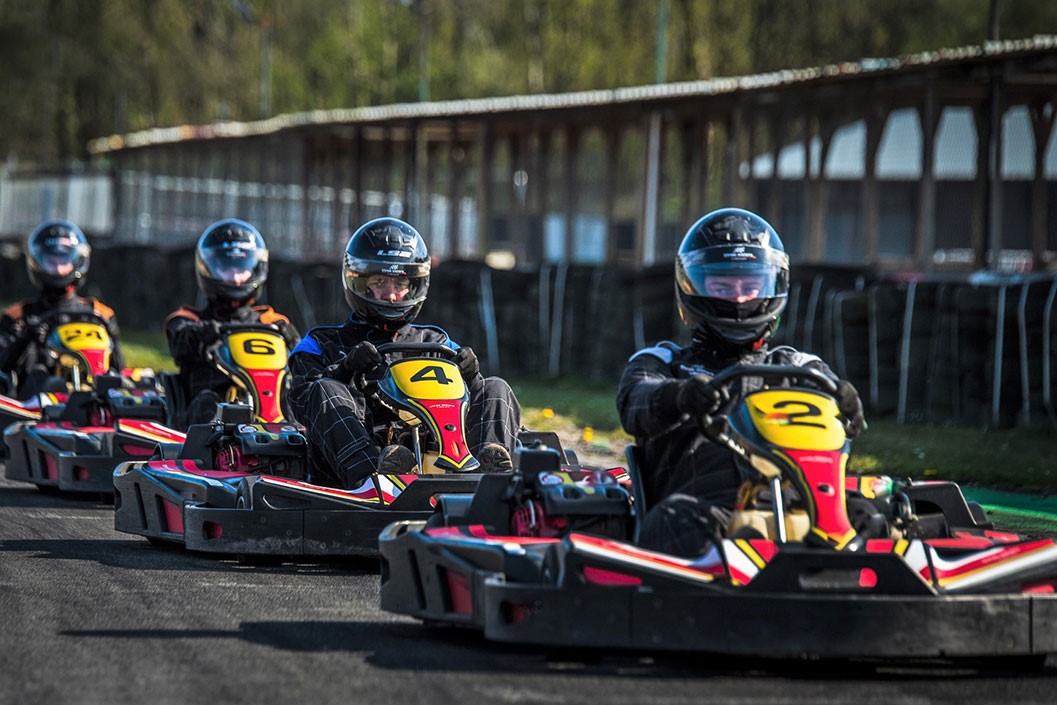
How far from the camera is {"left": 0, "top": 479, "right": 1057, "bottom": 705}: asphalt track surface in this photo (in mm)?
4652

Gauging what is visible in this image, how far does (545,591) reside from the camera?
499 cm

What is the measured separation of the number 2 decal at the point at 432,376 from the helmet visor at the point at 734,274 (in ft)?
5.63

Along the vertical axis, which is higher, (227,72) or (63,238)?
(227,72)

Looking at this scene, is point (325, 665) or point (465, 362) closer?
point (325, 665)

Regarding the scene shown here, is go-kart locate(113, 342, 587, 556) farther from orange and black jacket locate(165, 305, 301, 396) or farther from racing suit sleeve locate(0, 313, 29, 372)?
racing suit sleeve locate(0, 313, 29, 372)

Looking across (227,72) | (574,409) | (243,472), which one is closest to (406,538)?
(243,472)

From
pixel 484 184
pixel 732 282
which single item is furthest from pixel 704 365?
pixel 484 184

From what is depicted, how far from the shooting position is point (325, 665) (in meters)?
5.05

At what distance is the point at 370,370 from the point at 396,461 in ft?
1.78

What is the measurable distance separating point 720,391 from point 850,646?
3.18ft

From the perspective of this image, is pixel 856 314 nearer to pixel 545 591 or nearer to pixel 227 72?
pixel 545 591

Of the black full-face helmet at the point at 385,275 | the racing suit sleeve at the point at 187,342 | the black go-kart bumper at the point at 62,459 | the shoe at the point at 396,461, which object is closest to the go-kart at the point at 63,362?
the black go-kart bumper at the point at 62,459

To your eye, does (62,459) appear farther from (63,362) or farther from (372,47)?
(372,47)

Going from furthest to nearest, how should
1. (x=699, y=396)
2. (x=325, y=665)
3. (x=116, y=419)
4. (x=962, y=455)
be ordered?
1. (x=962, y=455)
2. (x=116, y=419)
3. (x=699, y=396)
4. (x=325, y=665)
